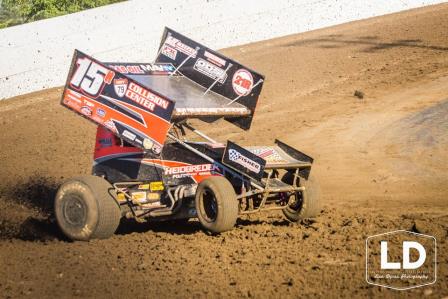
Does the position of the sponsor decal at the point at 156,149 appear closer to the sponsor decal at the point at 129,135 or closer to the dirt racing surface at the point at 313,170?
the sponsor decal at the point at 129,135

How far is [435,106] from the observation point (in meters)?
15.9

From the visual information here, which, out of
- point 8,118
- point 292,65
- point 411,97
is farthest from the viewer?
point 292,65

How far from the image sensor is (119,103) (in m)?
9.28

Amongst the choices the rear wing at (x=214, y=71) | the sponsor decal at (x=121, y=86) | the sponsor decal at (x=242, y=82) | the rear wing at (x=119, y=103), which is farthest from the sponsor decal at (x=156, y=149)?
the sponsor decal at (x=242, y=82)

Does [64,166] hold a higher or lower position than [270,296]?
higher

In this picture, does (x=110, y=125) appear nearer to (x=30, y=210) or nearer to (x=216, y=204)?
(x=216, y=204)

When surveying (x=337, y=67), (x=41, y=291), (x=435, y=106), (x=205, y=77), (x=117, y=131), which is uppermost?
(x=337, y=67)

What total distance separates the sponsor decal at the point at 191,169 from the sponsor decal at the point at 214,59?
5.74 feet

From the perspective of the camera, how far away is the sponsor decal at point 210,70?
420 inches

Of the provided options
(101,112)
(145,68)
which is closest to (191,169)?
(101,112)

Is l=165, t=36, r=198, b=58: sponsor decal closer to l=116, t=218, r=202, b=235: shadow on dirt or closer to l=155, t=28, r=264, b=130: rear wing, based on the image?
l=155, t=28, r=264, b=130: rear wing

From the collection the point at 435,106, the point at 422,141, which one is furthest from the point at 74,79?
the point at 435,106

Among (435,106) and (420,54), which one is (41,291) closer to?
(435,106)

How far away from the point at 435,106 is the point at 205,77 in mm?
6839
